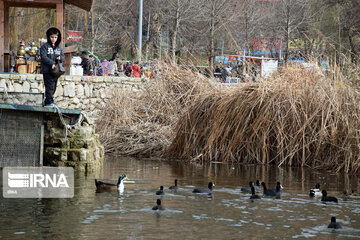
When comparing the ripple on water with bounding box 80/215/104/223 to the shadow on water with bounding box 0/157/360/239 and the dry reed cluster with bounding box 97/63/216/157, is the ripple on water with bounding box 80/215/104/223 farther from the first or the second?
the dry reed cluster with bounding box 97/63/216/157

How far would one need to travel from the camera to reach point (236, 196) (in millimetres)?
13000

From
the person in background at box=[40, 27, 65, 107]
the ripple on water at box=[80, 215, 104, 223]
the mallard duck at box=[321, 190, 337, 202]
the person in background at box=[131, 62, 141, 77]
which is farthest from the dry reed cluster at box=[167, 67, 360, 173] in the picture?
the person in background at box=[131, 62, 141, 77]

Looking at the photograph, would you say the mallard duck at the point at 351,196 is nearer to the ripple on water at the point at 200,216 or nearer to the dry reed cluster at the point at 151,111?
the ripple on water at the point at 200,216

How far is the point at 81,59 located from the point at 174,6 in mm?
15603

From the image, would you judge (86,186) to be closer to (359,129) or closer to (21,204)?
(21,204)

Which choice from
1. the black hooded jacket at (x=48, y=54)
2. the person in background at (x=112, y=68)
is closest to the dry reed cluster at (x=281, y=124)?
the black hooded jacket at (x=48, y=54)

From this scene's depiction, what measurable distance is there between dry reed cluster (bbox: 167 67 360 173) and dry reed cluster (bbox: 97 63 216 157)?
4.11 feet

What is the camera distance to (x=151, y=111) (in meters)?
22.3

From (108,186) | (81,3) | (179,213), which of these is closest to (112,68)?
(81,3)

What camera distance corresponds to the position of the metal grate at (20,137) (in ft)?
51.6

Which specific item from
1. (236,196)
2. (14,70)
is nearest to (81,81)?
(14,70)

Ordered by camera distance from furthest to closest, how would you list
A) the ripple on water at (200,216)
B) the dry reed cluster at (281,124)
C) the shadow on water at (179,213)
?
the dry reed cluster at (281,124) → the ripple on water at (200,216) → the shadow on water at (179,213)

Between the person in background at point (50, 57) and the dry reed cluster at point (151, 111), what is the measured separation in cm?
527

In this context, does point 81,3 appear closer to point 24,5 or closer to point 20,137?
point 24,5
